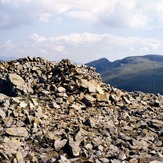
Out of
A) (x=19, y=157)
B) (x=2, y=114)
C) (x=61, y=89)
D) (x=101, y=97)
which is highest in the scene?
(x=61, y=89)

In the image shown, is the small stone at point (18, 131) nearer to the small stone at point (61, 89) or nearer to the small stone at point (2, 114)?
the small stone at point (2, 114)

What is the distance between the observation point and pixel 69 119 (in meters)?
25.6

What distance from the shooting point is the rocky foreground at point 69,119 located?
20281 millimetres

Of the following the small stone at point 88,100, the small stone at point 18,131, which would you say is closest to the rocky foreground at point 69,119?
the small stone at point 18,131

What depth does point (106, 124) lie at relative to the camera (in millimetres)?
25516

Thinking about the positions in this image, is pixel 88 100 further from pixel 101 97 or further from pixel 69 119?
pixel 69 119

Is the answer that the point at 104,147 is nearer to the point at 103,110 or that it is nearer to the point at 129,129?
the point at 129,129

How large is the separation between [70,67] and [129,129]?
1243 cm

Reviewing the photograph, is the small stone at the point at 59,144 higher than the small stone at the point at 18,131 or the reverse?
the reverse

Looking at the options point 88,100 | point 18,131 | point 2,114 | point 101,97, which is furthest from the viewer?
point 101,97

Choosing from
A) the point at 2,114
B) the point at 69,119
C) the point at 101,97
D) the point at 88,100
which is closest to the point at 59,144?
the point at 69,119

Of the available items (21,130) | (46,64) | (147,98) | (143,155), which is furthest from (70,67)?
(143,155)

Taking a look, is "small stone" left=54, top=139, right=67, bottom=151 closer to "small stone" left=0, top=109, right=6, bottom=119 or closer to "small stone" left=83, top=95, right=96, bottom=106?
"small stone" left=0, top=109, right=6, bottom=119

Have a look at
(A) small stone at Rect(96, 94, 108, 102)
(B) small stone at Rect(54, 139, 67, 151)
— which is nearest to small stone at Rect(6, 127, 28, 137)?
(B) small stone at Rect(54, 139, 67, 151)
